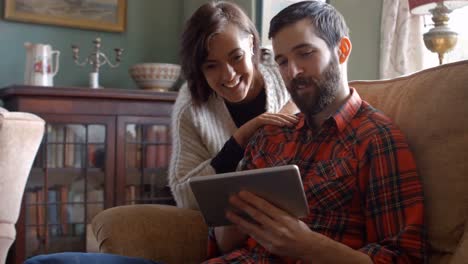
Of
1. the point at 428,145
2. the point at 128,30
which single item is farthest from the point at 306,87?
the point at 128,30

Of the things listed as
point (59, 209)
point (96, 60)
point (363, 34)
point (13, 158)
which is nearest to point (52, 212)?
point (59, 209)

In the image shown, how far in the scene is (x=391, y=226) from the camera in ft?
3.54

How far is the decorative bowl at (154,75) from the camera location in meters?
3.12

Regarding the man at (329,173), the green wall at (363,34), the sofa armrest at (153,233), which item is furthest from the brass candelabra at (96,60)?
the man at (329,173)

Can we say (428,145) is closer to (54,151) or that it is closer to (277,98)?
(277,98)

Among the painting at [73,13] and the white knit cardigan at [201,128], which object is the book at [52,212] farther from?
the white knit cardigan at [201,128]

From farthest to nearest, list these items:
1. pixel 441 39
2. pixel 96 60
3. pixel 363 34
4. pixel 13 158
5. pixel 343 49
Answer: pixel 96 60, pixel 363 34, pixel 13 158, pixel 441 39, pixel 343 49

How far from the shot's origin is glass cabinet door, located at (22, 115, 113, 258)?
2758 mm

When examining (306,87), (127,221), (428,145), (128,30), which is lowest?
(127,221)

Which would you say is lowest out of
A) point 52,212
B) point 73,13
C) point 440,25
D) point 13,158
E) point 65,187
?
point 52,212

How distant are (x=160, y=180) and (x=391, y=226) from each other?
209 centimetres

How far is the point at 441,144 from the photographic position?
3.85 ft

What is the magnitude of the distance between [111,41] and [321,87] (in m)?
2.42

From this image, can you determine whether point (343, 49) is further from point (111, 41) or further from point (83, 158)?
point (111, 41)
